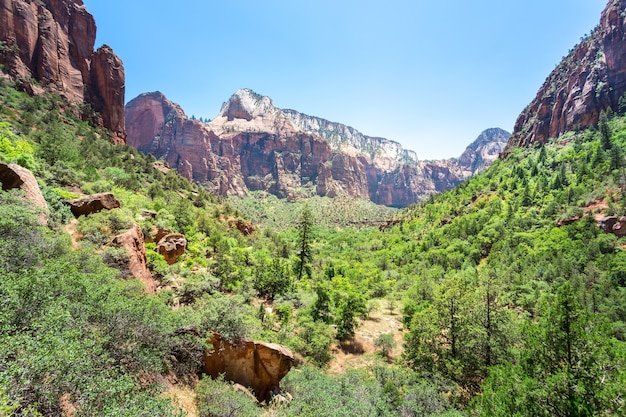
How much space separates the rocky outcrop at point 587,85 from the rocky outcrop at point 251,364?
114101 millimetres

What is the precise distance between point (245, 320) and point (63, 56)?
6801 centimetres

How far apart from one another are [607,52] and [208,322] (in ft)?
450

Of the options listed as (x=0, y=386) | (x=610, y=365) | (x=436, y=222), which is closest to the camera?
(x=0, y=386)

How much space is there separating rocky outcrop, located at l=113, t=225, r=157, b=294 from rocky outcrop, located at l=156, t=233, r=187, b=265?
5088mm

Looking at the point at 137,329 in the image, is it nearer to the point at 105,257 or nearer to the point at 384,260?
the point at 105,257

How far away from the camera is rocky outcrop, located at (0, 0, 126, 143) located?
44.3 m

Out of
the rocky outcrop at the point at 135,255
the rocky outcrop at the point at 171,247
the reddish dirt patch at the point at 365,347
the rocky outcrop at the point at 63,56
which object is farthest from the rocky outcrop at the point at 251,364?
the rocky outcrop at the point at 63,56

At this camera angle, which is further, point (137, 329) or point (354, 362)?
point (354, 362)

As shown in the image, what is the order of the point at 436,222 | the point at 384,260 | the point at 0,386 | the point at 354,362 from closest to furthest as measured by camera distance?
the point at 0,386 → the point at 354,362 → the point at 384,260 → the point at 436,222

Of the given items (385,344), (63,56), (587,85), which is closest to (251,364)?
(385,344)

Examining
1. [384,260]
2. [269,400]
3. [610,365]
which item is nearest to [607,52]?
[384,260]

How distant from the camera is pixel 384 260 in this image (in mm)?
58125

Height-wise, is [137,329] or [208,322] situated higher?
[137,329]

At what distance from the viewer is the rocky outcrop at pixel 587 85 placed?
8325 centimetres
